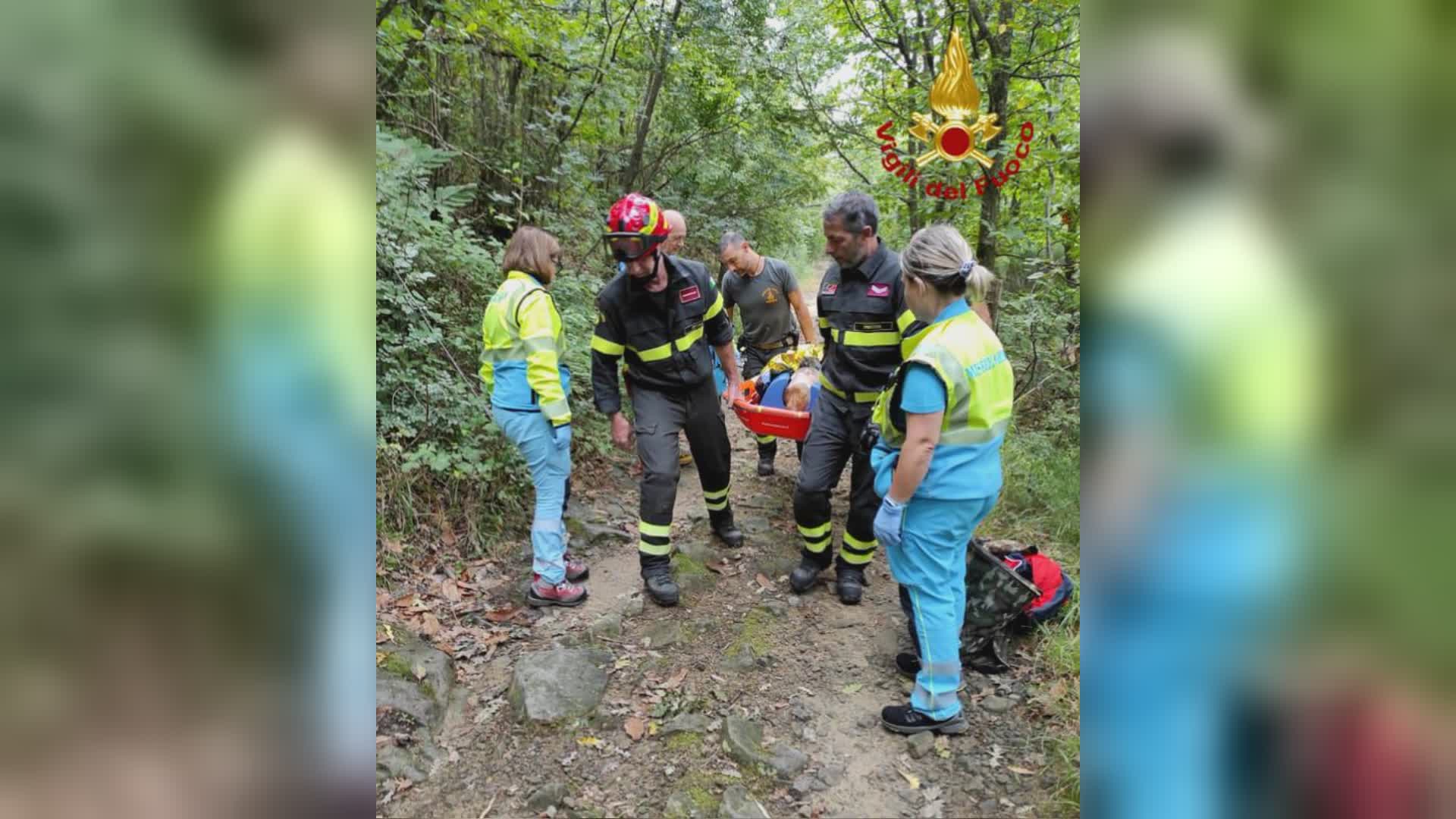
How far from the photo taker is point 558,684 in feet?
11.4

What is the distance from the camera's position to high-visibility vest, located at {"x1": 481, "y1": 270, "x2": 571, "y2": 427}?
385 centimetres

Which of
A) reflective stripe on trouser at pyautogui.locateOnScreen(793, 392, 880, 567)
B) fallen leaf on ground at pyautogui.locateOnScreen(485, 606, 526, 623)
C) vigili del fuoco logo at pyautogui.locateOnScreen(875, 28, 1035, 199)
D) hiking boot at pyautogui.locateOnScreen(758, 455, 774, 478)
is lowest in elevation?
fallen leaf on ground at pyautogui.locateOnScreen(485, 606, 526, 623)

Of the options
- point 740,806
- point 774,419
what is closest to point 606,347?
point 774,419

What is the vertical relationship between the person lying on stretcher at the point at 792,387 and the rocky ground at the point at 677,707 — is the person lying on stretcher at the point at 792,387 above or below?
above

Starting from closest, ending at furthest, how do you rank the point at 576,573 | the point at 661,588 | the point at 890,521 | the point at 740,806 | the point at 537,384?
the point at 740,806 → the point at 890,521 → the point at 537,384 → the point at 661,588 → the point at 576,573

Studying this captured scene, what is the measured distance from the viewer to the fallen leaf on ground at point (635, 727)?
322 centimetres

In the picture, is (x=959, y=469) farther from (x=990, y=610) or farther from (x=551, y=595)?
(x=551, y=595)

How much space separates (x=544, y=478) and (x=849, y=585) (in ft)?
6.41

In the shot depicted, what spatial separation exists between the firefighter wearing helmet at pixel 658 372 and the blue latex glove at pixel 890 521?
1517mm

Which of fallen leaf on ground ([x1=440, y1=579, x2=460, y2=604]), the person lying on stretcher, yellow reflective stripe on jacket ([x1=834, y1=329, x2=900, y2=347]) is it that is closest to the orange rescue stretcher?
the person lying on stretcher

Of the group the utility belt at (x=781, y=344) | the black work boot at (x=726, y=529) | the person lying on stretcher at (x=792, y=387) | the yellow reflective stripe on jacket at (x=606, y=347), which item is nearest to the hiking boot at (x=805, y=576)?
the black work boot at (x=726, y=529)

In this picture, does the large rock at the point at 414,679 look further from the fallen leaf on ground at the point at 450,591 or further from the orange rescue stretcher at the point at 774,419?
the orange rescue stretcher at the point at 774,419

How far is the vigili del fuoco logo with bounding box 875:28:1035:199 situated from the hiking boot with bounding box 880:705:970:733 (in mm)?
5002

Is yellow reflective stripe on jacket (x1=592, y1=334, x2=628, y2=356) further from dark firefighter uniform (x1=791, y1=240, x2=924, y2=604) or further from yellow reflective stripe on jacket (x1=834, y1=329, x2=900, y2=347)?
yellow reflective stripe on jacket (x1=834, y1=329, x2=900, y2=347)
